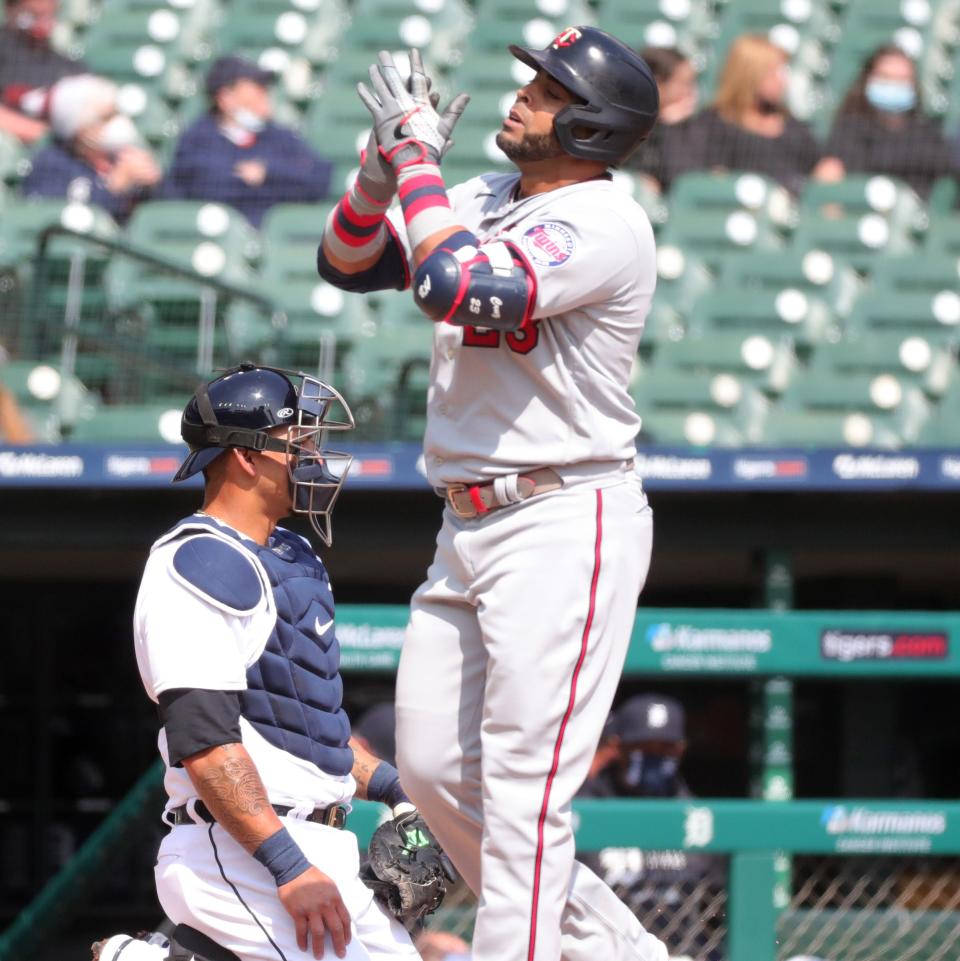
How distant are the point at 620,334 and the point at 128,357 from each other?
11.5 feet

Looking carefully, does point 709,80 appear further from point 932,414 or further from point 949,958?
point 949,958

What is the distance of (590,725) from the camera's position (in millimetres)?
2734

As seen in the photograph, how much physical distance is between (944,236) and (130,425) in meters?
3.76

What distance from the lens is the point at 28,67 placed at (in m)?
7.91

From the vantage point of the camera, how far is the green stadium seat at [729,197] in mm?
7535

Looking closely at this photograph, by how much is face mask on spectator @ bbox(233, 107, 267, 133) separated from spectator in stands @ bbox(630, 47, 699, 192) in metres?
1.64

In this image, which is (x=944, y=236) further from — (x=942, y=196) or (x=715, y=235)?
(x=715, y=235)

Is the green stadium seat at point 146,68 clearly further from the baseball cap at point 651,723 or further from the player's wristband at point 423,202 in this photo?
the player's wristband at point 423,202

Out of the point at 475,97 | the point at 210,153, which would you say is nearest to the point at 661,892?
the point at 210,153

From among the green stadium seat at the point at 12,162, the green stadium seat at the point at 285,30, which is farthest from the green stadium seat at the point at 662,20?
the green stadium seat at the point at 12,162

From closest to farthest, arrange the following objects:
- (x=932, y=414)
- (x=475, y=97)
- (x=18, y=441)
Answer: (x=18, y=441) → (x=932, y=414) → (x=475, y=97)

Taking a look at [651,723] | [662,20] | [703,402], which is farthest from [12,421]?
[662,20]

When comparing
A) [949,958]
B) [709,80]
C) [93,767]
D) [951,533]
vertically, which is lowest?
[93,767]

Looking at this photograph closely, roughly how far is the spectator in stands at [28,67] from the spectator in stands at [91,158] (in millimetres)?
388
